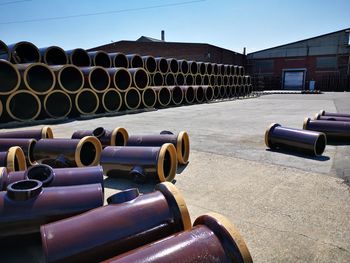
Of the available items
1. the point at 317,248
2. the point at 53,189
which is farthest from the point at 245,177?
the point at 53,189

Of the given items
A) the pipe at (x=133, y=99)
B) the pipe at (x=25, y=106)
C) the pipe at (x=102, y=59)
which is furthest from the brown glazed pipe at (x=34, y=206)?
the pipe at (x=102, y=59)

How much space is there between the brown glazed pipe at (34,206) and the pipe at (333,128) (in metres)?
4.68

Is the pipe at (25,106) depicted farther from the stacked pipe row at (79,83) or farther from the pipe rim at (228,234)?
the pipe rim at (228,234)

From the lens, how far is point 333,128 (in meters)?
5.32

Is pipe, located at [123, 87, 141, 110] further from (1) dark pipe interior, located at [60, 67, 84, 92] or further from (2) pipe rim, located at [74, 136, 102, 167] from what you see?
(2) pipe rim, located at [74, 136, 102, 167]

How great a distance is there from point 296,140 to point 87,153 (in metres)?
3.08

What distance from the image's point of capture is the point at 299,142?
453cm

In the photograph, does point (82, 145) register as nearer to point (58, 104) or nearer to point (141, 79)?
point (58, 104)

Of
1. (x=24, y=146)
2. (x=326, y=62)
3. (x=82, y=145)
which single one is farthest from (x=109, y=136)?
(x=326, y=62)

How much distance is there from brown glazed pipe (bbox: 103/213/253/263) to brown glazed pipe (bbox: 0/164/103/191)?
3.90 ft

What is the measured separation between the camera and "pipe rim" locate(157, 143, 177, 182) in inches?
124

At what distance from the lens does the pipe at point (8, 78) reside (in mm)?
7668

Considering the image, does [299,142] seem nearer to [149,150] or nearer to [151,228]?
[149,150]

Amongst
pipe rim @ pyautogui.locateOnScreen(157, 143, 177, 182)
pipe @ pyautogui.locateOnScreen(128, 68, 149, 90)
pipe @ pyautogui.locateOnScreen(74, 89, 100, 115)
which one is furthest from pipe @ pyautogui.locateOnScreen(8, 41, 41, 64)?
pipe rim @ pyautogui.locateOnScreen(157, 143, 177, 182)
